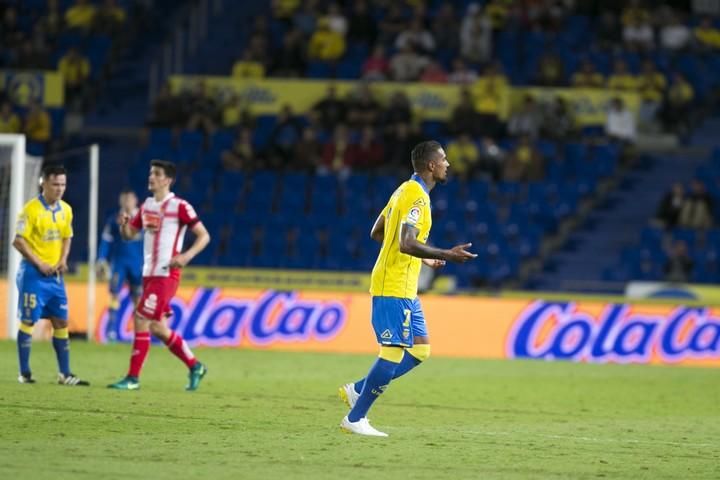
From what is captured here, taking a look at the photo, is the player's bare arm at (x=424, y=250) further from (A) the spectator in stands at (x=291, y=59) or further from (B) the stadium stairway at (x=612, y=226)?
(A) the spectator in stands at (x=291, y=59)

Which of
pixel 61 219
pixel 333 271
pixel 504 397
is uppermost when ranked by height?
pixel 61 219

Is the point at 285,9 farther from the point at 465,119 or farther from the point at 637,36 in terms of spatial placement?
the point at 637,36

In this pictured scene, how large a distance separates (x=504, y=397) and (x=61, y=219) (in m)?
4.98

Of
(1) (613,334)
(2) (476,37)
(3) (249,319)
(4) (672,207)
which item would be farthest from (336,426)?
(2) (476,37)

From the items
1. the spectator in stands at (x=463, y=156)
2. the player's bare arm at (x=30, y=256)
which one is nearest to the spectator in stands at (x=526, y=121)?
the spectator in stands at (x=463, y=156)

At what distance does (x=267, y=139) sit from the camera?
92.4ft

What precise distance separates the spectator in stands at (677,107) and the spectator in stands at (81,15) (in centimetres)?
1269

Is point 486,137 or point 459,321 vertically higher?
point 486,137

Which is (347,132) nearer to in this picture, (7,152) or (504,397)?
(7,152)

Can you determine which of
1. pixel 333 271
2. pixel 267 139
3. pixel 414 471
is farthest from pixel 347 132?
pixel 414 471

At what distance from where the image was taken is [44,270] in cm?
1398

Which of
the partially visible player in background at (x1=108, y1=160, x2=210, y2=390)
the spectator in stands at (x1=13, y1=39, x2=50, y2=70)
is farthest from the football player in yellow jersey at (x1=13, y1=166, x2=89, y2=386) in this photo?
the spectator in stands at (x1=13, y1=39, x2=50, y2=70)

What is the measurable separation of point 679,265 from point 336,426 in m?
13.9

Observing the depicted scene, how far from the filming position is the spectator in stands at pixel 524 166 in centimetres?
2680
